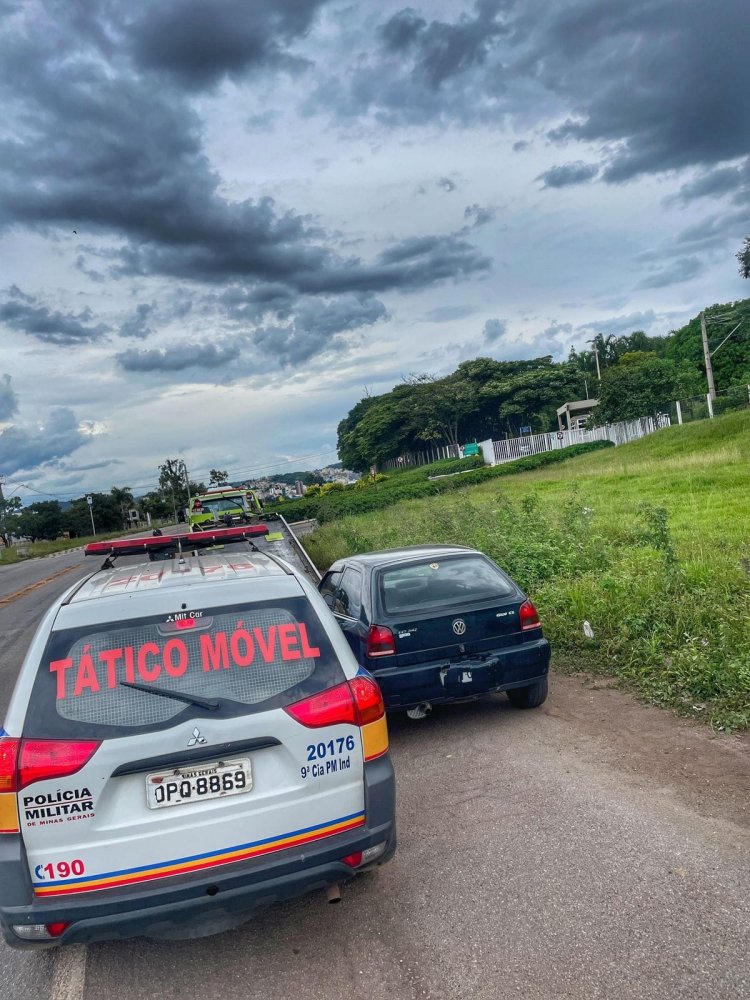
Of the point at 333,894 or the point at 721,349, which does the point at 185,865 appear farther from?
the point at 721,349

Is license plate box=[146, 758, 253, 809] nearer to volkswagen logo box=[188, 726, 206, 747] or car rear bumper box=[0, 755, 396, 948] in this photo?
volkswagen logo box=[188, 726, 206, 747]

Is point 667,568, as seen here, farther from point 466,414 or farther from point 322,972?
point 466,414

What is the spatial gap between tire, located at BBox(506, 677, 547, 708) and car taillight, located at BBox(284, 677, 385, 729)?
299cm

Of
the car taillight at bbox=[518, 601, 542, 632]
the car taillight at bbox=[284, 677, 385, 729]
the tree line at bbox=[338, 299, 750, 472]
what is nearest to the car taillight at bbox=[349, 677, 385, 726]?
the car taillight at bbox=[284, 677, 385, 729]

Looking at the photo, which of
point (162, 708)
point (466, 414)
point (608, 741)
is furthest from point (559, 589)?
point (466, 414)

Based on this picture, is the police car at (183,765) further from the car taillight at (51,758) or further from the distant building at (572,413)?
the distant building at (572,413)

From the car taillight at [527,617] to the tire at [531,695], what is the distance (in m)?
0.44

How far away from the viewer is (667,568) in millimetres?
8055

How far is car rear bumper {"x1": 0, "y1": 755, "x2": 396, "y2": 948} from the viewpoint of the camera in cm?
286

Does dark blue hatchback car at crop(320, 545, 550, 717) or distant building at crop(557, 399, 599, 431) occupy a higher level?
distant building at crop(557, 399, 599, 431)

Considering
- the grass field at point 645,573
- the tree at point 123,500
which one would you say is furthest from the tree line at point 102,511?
the grass field at point 645,573

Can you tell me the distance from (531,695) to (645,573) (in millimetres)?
3409

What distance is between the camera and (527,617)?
605 cm

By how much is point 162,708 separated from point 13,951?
5.41 feet
